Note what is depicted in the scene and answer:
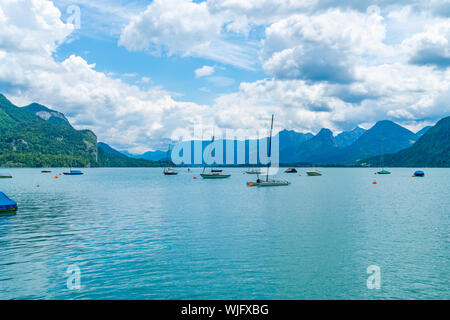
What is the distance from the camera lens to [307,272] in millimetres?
25125

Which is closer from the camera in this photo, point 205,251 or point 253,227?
point 205,251

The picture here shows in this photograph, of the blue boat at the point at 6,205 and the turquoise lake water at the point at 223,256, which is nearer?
the turquoise lake water at the point at 223,256

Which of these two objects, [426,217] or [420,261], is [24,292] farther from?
[426,217]

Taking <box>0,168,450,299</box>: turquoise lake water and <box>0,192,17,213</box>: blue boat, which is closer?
<box>0,168,450,299</box>: turquoise lake water

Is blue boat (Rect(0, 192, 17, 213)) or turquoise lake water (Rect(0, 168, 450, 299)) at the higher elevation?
blue boat (Rect(0, 192, 17, 213))

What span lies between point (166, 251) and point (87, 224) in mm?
20233

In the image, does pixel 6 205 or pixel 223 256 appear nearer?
pixel 223 256

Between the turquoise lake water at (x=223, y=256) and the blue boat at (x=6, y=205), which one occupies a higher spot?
the blue boat at (x=6, y=205)

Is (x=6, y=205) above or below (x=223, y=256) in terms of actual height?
above

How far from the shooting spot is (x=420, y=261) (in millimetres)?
28188
